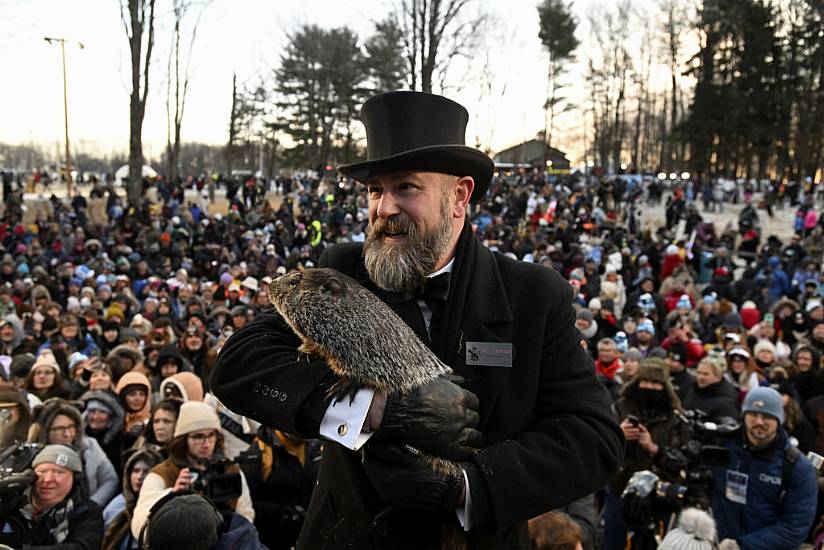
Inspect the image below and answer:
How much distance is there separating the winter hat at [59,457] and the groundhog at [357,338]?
3054 mm

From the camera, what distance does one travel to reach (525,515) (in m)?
1.63

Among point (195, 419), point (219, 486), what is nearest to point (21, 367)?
point (195, 419)

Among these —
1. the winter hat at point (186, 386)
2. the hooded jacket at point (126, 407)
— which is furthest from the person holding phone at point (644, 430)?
the hooded jacket at point (126, 407)

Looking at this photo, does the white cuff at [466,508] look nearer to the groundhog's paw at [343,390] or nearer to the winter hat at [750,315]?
the groundhog's paw at [343,390]

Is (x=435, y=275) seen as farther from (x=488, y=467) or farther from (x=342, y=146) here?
(x=342, y=146)

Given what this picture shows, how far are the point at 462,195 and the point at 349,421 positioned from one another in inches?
31.3

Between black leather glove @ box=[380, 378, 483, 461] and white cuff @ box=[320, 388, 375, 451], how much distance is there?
5 centimetres

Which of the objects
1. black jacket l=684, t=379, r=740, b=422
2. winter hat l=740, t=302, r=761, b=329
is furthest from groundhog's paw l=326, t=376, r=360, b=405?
winter hat l=740, t=302, r=761, b=329

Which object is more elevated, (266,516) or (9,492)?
(9,492)

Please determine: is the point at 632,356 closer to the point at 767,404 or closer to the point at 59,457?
the point at 767,404

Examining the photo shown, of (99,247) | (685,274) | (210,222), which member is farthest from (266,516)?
(210,222)

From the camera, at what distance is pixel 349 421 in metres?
1.55

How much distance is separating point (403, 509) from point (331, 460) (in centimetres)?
26

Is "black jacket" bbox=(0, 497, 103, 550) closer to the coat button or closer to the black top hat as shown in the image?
the coat button
